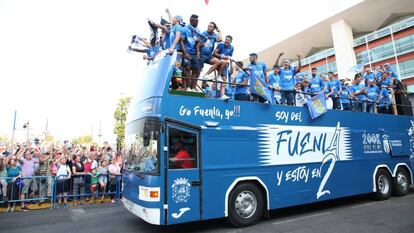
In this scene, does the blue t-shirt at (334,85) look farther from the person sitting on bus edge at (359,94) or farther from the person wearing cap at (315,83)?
the person sitting on bus edge at (359,94)

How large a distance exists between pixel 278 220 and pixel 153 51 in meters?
5.74

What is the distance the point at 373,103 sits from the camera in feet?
31.1

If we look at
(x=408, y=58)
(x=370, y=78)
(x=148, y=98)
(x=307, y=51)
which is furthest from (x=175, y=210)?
(x=307, y=51)

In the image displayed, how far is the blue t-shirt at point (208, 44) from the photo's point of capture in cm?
728

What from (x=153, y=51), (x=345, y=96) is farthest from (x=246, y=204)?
(x=345, y=96)

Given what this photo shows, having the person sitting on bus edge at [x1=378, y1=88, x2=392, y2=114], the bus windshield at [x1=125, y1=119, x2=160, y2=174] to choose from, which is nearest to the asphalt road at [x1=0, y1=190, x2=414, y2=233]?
the bus windshield at [x1=125, y1=119, x2=160, y2=174]

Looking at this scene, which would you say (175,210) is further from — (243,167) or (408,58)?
(408,58)

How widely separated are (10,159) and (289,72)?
380 inches

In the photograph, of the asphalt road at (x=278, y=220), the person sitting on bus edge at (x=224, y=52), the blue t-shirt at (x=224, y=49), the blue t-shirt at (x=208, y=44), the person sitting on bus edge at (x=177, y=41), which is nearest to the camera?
the asphalt road at (x=278, y=220)

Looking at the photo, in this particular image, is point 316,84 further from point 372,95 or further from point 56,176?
point 56,176

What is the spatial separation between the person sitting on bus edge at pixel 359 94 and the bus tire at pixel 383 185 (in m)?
2.15

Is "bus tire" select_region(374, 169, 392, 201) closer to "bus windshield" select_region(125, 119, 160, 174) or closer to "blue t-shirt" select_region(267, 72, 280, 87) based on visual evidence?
"blue t-shirt" select_region(267, 72, 280, 87)

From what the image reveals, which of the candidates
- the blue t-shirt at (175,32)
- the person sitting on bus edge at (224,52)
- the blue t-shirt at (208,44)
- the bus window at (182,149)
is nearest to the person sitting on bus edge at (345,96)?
the person sitting on bus edge at (224,52)

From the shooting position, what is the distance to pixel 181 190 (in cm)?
534
